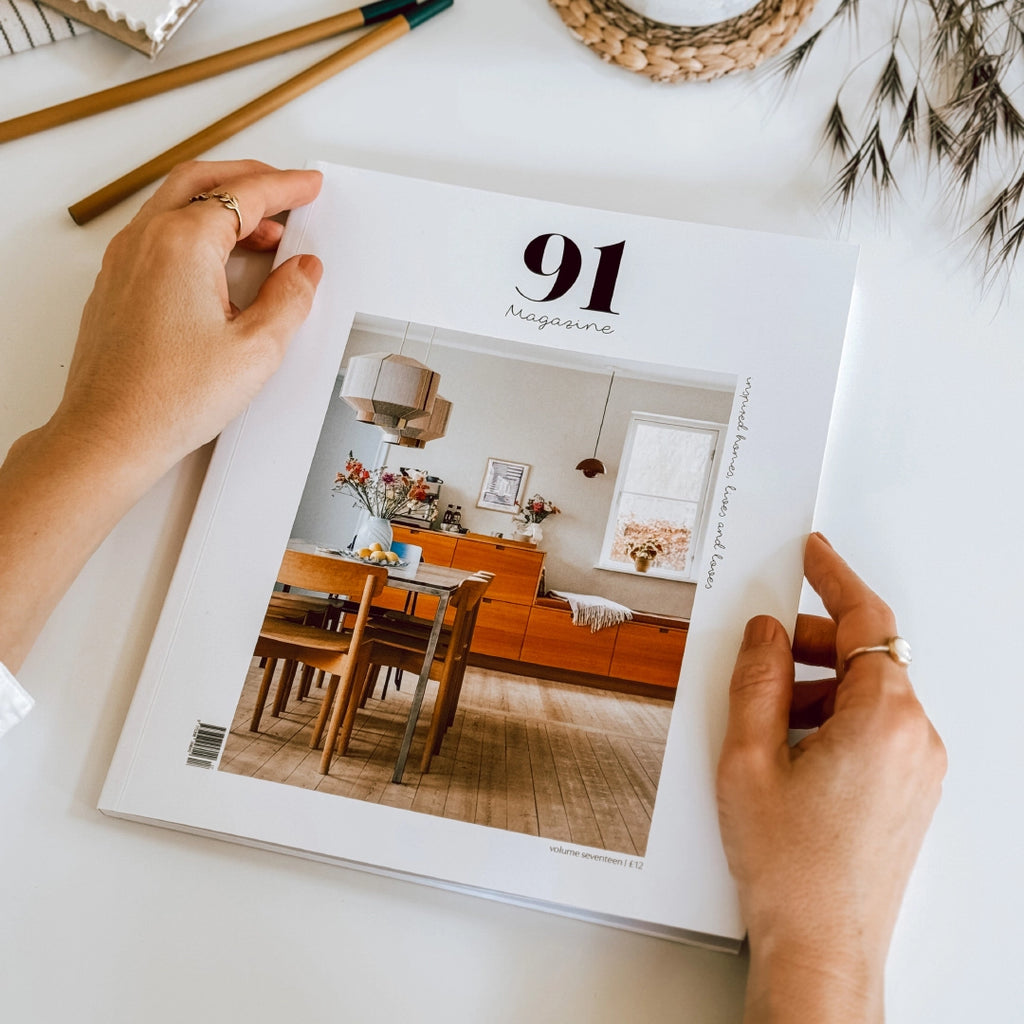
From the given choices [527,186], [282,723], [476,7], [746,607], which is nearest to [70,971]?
[282,723]

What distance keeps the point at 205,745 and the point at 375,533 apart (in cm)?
20

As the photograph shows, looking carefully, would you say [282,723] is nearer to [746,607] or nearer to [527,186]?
[746,607]

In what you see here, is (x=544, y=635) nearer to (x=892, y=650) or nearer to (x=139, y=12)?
(x=892, y=650)

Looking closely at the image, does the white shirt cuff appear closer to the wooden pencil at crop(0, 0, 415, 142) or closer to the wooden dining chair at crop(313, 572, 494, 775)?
the wooden dining chair at crop(313, 572, 494, 775)

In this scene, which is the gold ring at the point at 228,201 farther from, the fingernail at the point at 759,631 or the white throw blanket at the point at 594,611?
the fingernail at the point at 759,631

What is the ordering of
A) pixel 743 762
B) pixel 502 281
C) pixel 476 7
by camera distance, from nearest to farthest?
pixel 743 762 < pixel 502 281 < pixel 476 7

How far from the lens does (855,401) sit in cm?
62

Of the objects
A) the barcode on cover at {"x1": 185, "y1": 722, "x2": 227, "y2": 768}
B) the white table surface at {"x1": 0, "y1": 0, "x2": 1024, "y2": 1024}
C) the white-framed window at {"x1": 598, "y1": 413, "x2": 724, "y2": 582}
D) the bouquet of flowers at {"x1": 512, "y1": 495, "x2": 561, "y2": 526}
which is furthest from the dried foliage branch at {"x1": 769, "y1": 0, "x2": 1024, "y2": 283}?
the barcode on cover at {"x1": 185, "y1": 722, "x2": 227, "y2": 768}

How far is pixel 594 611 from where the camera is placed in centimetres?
57

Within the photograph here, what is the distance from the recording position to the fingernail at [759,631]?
52 cm

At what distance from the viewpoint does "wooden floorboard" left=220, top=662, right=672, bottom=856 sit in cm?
52

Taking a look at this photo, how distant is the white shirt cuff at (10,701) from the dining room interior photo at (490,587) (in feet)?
0.45

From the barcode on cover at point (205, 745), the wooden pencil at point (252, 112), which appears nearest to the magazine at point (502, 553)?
the barcode on cover at point (205, 745)

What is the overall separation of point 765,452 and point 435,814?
369 mm
